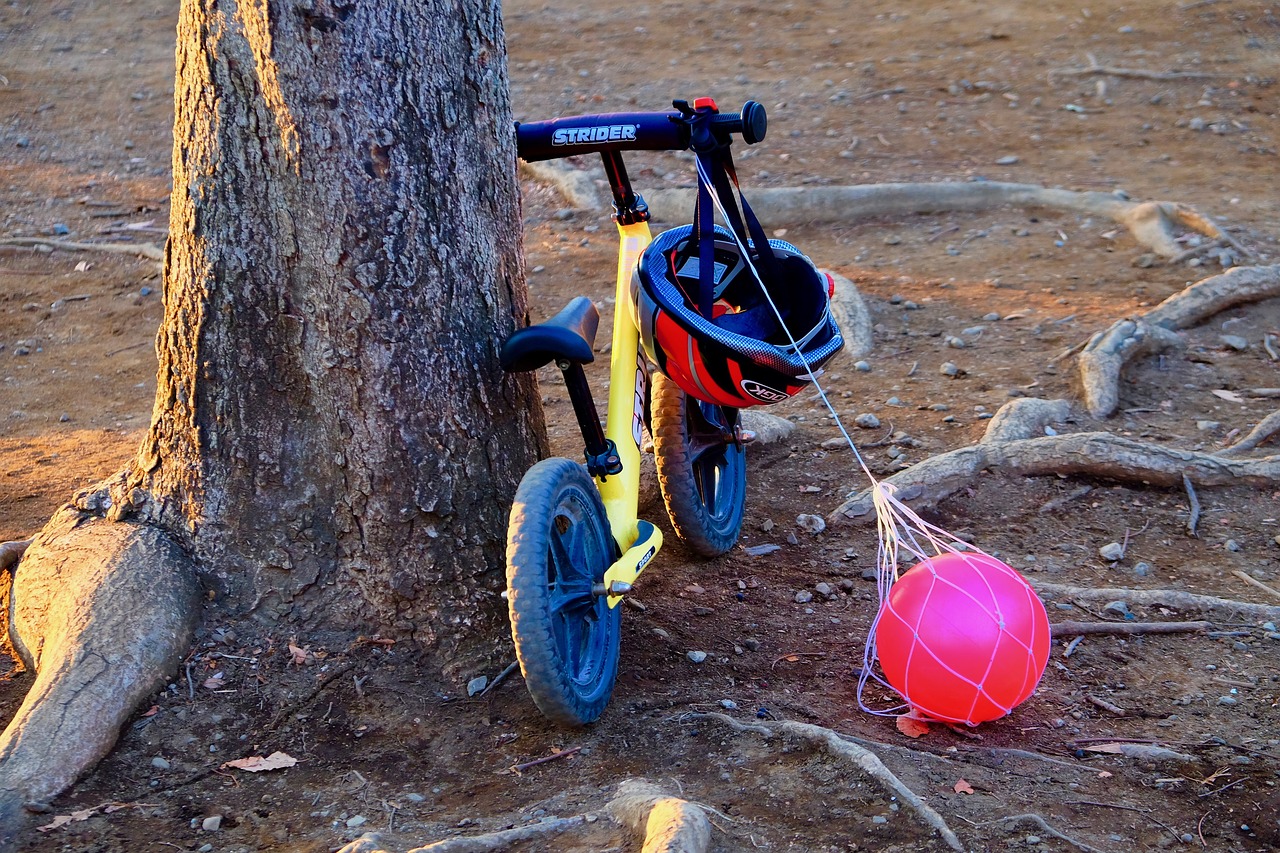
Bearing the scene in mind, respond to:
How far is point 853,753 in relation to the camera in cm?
267

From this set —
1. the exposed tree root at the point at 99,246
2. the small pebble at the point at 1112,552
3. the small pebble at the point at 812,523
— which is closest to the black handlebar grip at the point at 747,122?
the small pebble at the point at 812,523

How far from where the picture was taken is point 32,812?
102 inches

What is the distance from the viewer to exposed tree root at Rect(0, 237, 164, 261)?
7047mm

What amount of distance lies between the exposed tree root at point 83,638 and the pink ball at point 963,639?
1.92 metres

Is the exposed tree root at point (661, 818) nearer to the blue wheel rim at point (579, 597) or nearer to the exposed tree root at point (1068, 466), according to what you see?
the blue wheel rim at point (579, 597)

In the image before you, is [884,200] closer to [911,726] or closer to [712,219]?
[712,219]

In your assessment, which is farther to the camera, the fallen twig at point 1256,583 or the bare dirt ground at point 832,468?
the fallen twig at point 1256,583

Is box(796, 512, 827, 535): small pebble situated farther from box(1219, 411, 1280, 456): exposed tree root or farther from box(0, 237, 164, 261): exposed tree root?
box(0, 237, 164, 261): exposed tree root

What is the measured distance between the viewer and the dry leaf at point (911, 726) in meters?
2.98

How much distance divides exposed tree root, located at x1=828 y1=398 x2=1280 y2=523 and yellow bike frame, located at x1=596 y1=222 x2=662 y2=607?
1170 millimetres

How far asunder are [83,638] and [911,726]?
7.16 ft

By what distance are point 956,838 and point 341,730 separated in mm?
1560

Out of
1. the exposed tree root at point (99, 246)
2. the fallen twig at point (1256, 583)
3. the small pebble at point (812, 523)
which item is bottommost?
the fallen twig at point (1256, 583)

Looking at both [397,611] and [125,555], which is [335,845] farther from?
[125,555]
